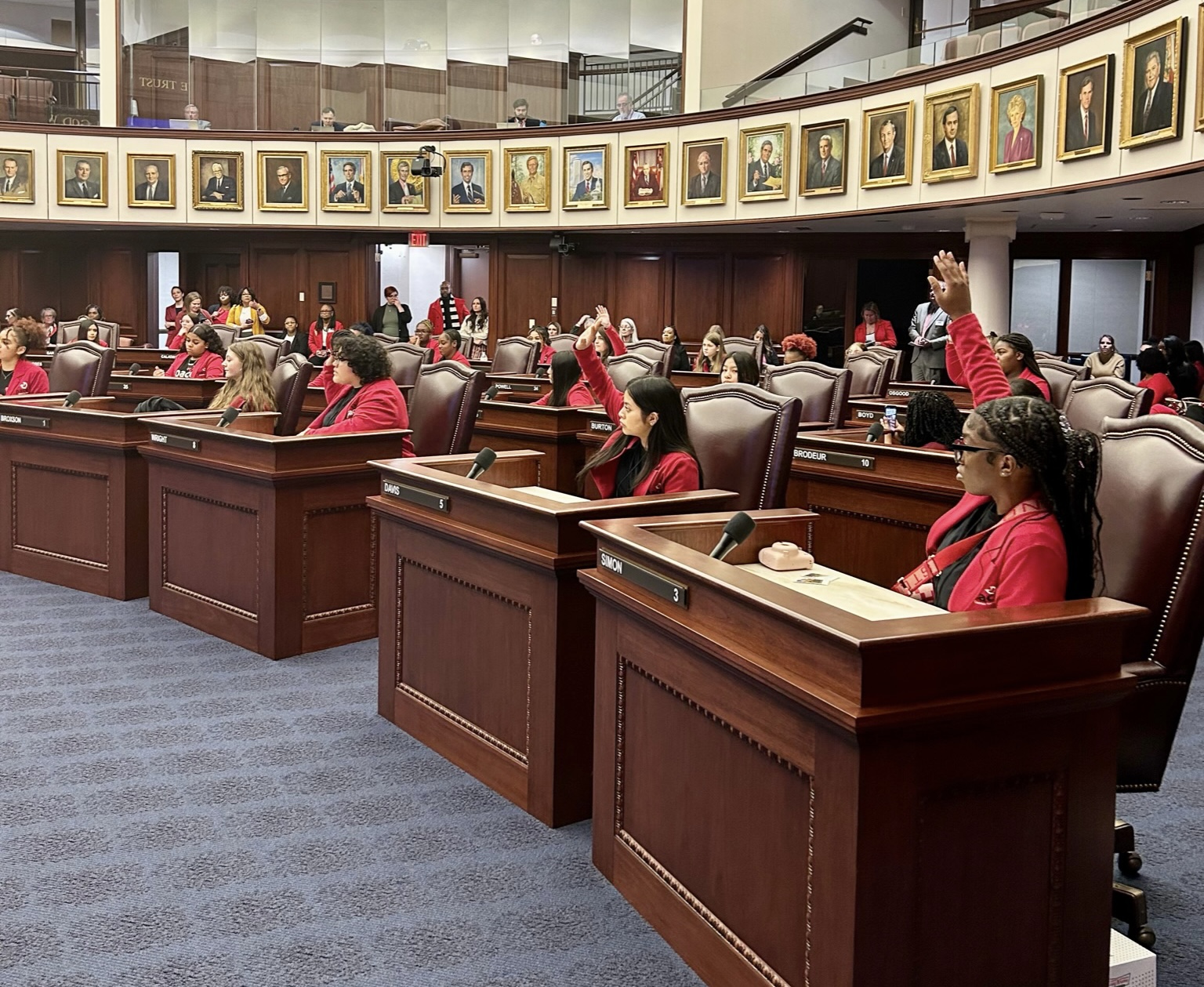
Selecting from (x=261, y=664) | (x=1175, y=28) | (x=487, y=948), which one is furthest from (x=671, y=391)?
(x=1175, y=28)

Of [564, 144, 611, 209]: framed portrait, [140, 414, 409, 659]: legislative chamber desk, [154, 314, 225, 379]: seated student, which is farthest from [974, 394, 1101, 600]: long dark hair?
[564, 144, 611, 209]: framed portrait

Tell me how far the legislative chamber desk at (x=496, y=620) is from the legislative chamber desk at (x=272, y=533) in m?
0.99

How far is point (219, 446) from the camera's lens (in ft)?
17.4

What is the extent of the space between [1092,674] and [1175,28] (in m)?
8.94

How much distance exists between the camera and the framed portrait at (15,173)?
17.5 meters

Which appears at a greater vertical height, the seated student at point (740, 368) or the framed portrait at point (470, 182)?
the framed portrait at point (470, 182)

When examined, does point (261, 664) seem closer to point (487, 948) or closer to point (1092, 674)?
point (487, 948)

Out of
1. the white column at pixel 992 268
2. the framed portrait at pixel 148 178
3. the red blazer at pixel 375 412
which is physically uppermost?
the framed portrait at pixel 148 178

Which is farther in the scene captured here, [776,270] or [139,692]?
[776,270]

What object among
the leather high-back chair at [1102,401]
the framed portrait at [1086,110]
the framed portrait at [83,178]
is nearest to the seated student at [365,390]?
the leather high-back chair at [1102,401]

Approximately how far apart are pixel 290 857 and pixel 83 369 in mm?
5790

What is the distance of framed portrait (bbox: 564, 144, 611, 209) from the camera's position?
55.6 feet

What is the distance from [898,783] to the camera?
6.37ft

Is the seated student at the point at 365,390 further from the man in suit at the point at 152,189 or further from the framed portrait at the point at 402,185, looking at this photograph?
the man in suit at the point at 152,189
